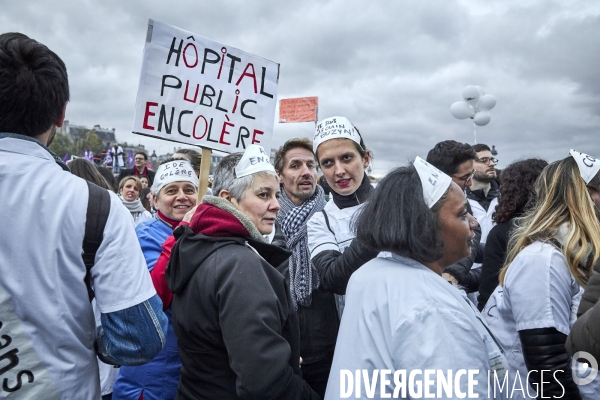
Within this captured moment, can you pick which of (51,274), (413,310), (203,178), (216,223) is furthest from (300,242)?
(51,274)

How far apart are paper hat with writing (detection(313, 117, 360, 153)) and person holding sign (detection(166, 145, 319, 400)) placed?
1.06 meters

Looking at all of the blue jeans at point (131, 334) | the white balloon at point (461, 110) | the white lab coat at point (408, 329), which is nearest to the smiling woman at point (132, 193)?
the blue jeans at point (131, 334)

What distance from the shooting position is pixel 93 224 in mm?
1391

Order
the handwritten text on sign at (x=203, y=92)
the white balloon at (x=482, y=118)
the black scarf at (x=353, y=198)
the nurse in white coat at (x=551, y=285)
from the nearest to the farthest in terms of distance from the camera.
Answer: the nurse in white coat at (x=551, y=285) < the black scarf at (x=353, y=198) < the handwritten text on sign at (x=203, y=92) < the white balloon at (x=482, y=118)

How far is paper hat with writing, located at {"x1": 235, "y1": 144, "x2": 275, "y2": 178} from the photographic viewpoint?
235 centimetres

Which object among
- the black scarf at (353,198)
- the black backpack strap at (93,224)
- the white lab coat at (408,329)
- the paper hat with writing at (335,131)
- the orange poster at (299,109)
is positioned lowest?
the white lab coat at (408,329)

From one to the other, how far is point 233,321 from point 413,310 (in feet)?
2.31

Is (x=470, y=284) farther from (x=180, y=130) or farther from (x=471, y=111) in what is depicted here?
(x=471, y=111)

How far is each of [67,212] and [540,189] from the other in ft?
7.43

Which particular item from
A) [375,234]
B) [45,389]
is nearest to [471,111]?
[375,234]

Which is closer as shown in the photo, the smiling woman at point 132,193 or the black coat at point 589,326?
the black coat at point 589,326

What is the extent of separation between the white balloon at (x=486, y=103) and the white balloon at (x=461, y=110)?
0.30 meters

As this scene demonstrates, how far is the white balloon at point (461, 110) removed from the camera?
42.4ft

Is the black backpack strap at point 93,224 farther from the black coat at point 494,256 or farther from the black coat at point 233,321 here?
the black coat at point 494,256
